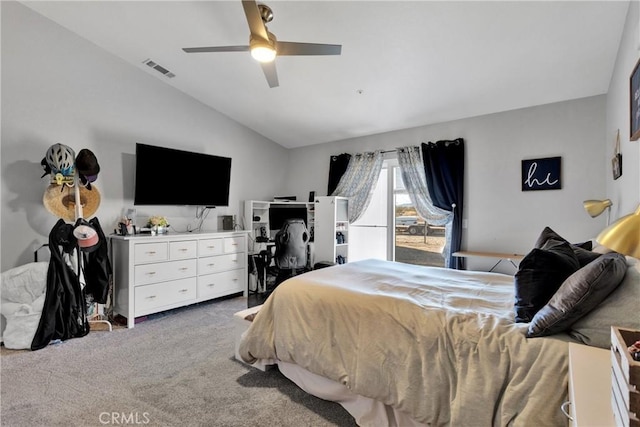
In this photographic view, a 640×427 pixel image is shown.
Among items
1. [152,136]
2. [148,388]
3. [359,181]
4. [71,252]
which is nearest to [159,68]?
[152,136]

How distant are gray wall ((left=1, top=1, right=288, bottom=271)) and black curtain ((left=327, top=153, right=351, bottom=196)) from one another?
73.6 inches

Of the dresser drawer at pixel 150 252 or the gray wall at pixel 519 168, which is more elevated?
the gray wall at pixel 519 168

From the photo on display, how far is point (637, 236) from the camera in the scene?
3.11 ft

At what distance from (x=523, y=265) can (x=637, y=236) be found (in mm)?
674

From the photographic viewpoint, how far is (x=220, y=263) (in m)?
4.14

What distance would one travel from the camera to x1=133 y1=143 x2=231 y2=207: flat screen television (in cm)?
372

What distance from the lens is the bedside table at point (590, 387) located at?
79cm

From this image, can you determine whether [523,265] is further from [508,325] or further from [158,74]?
[158,74]

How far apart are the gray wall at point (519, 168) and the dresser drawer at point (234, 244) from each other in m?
2.83

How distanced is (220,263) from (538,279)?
358cm

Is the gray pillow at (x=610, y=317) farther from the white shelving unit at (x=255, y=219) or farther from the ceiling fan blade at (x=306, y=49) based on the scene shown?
the white shelving unit at (x=255, y=219)

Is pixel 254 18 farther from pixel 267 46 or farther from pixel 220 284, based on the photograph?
pixel 220 284

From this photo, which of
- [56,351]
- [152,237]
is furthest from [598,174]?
[56,351]

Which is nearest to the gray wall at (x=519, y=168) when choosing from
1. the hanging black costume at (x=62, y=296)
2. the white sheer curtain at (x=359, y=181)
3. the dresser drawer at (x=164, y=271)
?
the white sheer curtain at (x=359, y=181)
